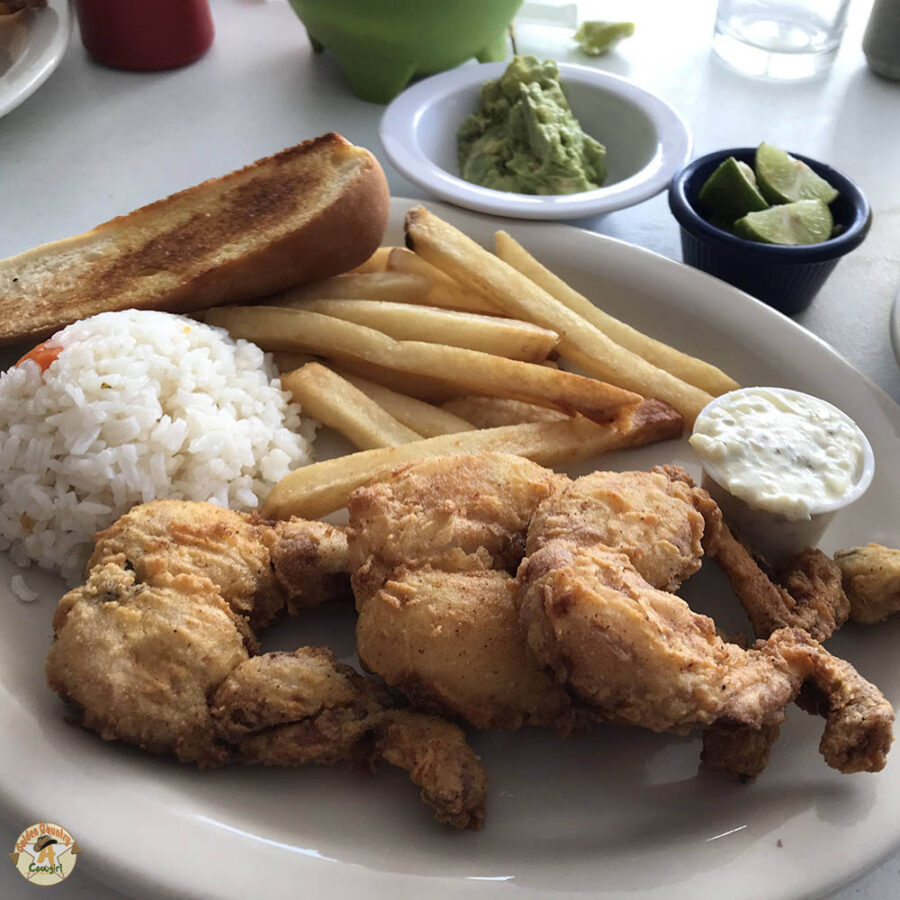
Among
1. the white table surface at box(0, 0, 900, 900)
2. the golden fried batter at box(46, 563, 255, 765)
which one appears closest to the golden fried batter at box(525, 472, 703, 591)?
the golden fried batter at box(46, 563, 255, 765)

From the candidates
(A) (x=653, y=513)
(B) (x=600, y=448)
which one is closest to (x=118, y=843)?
(A) (x=653, y=513)

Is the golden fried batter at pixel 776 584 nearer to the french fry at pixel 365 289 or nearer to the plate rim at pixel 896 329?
the plate rim at pixel 896 329

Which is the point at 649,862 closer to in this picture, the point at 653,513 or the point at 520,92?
the point at 653,513

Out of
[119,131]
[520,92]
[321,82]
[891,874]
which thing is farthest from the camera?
[321,82]

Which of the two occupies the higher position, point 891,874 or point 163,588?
point 163,588

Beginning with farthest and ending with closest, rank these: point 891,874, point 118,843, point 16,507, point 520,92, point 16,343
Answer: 1. point 520,92
2. point 16,343
3. point 16,507
4. point 891,874
5. point 118,843
